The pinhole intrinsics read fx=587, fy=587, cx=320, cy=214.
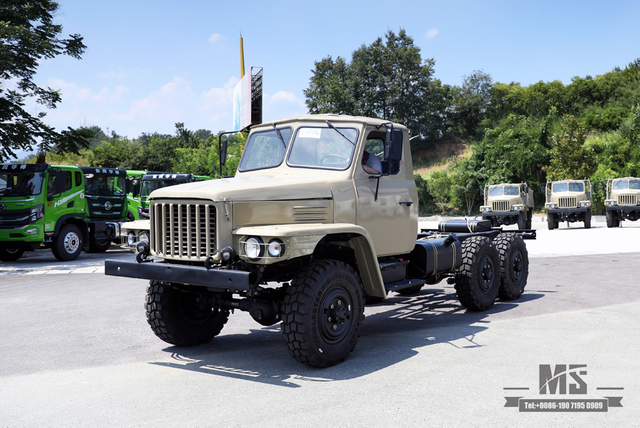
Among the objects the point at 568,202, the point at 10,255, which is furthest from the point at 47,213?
the point at 568,202

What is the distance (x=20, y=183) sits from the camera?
1545 centimetres

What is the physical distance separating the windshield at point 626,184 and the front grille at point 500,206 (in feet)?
17.8

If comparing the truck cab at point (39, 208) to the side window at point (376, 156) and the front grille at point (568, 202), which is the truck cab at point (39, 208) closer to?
the side window at point (376, 156)

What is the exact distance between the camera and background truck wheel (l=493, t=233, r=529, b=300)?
869cm

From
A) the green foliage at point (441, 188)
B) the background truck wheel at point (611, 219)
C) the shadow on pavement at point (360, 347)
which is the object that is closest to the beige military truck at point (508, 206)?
the background truck wheel at point (611, 219)

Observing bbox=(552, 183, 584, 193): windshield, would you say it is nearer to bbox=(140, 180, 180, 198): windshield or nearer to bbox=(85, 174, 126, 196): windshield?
bbox=(140, 180, 180, 198): windshield

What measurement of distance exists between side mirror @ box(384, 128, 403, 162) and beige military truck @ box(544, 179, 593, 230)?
71.8 ft

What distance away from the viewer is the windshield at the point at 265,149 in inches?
259

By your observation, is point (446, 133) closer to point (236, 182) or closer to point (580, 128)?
point (580, 128)

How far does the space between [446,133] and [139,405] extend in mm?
62224

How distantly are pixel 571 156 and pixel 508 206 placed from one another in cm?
1380

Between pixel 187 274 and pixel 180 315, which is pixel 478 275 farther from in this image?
pixel 187 274

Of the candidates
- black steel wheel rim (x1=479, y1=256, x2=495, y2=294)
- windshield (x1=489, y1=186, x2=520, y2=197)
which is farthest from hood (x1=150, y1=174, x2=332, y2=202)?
windshield (x1=489, y1=186, x2=520, y2=197)

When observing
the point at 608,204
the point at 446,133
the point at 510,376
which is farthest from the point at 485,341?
the point at 446,133
